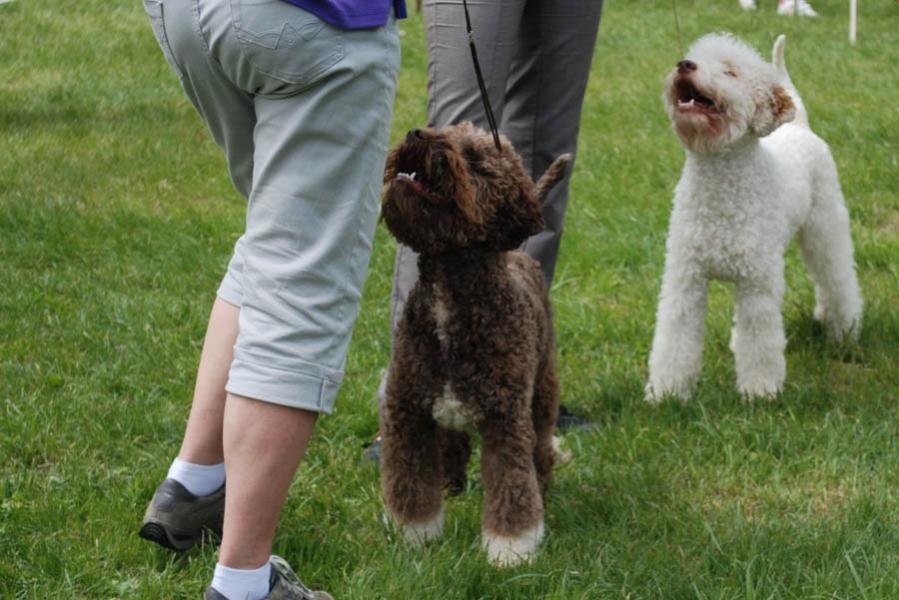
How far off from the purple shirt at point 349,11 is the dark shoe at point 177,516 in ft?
4.05

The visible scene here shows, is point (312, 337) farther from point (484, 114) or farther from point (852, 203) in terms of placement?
point (852, 203)

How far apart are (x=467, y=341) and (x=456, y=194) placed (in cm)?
41

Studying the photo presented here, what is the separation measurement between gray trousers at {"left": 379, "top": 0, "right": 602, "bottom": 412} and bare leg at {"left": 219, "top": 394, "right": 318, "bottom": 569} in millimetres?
948

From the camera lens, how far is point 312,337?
255 cm

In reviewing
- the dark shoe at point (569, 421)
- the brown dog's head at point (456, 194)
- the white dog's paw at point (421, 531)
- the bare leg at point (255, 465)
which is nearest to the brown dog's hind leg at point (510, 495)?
the white dog's paw at point (421, 531)

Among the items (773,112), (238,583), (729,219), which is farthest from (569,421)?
(238,583)

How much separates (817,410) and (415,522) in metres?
1.65

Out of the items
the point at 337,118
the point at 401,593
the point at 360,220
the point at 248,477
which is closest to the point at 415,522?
the point at 401,593

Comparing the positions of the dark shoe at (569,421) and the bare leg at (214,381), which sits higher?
the bare leg at (214,381)

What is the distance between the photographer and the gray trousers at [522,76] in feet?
11.9

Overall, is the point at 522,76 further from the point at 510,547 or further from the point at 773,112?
the point at 510,547

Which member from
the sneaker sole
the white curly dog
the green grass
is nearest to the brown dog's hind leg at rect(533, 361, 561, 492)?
the green grass

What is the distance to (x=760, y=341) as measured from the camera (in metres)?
4.39

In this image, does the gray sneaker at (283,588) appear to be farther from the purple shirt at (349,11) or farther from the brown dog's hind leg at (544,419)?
the purple shirt at (349,11)
